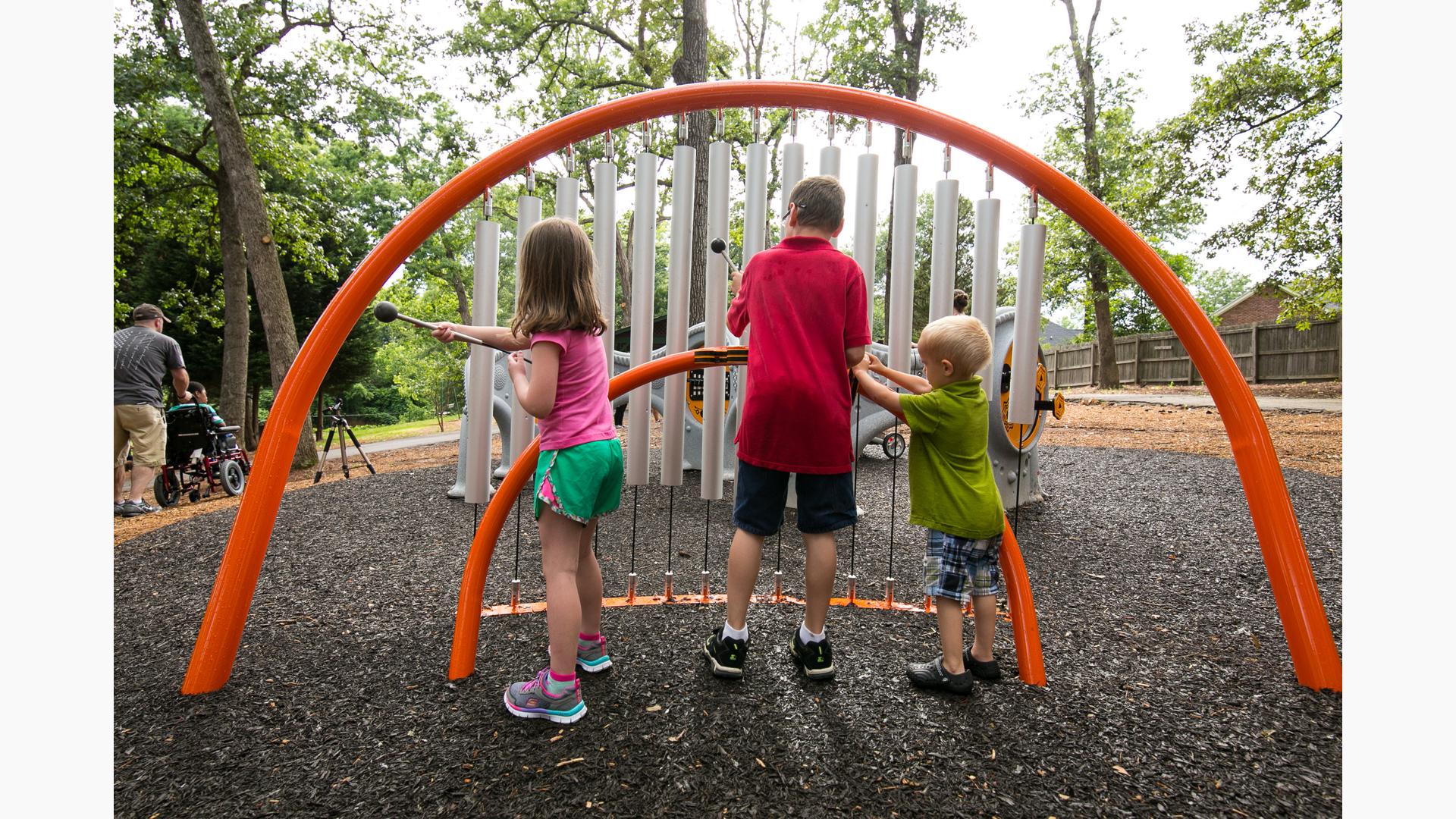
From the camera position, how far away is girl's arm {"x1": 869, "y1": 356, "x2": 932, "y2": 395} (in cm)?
222

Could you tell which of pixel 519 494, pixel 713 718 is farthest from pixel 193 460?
pixel 713 718

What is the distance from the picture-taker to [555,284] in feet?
6.47

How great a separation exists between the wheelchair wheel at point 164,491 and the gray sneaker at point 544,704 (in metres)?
6.36

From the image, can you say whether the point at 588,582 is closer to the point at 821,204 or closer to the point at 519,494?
the point at 519,494

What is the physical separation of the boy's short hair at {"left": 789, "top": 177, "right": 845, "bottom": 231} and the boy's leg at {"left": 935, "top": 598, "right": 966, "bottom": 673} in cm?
128

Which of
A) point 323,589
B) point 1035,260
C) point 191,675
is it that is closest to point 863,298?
point 1035,260

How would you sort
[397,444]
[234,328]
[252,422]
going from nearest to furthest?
1. [234,328]
2. [252,422]
3. [397,444]

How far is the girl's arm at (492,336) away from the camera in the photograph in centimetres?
204

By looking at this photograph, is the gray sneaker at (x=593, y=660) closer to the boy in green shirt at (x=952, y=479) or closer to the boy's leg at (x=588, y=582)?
the boy's leg at (x=588, y=582)

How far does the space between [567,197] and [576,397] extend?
974 mm

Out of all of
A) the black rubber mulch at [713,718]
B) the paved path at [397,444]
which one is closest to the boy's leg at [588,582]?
the black rubber mulch at [713,718]

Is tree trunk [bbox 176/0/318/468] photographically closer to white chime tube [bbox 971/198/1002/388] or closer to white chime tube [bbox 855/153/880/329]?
white chime tube [bbox 855/153/880/329]

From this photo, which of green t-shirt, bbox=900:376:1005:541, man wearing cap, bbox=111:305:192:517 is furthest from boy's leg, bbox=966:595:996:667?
man wearing cap, bbox=111:305:192:517

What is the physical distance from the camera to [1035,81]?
1867 centimetres
